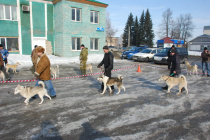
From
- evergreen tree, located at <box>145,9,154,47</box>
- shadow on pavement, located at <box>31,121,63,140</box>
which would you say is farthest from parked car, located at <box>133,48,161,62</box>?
evergreen tree, located at <box>145,9,154,47</box>

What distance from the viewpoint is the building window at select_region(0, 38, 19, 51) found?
19.1m

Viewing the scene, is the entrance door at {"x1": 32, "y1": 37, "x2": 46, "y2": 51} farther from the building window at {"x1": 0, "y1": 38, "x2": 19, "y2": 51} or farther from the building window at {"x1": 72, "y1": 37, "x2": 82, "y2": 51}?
the building window at {"x1": 72, "y1": 37, "x2": 82, "y2": 51}

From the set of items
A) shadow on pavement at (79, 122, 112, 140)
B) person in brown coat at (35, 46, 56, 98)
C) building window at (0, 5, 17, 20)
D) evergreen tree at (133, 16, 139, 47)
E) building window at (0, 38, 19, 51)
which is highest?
evergreen tree at (133, 16, 139, 47)

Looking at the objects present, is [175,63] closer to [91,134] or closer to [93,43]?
[91,134]

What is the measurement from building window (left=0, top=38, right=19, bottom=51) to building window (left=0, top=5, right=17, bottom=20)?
100 inches

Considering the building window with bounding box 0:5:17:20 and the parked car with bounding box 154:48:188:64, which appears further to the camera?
the building window with bounding box 0:5:17:20

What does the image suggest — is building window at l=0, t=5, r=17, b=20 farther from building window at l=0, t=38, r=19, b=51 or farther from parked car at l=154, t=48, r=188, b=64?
parked car at l=154, t=48, r=188, b=64

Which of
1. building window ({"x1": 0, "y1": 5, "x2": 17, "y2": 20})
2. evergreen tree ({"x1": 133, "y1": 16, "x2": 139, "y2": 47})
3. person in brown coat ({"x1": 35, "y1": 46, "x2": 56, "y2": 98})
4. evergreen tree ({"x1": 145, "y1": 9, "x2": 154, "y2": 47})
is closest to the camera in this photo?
person in brown coat ({"x1": 35, "y1": 46, "x2": 56, "y2": 98})

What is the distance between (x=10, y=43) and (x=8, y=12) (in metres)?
3.73

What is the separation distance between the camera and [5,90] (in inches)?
280

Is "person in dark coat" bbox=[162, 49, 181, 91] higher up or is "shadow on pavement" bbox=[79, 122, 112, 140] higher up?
"person in dark coat" bbox=[162, 49, 181, 91]

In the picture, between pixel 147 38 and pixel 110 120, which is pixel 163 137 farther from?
pixel 147 38

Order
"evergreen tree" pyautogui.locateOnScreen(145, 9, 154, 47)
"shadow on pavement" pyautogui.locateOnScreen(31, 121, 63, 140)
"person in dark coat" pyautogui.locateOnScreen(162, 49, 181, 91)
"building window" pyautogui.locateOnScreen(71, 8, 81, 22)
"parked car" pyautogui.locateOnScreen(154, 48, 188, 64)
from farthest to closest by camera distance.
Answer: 1. "evergreen tree" pyautogui.locateOnScreen(145, 9, 154, 47)
2. "building window" pyautogui.locateOnScreen(71, 8, 81, 22)
3. "parked car" pyautogui.locateOnScreen(154, 48, 188, 64)
4. "person in dark coat" pyautogui.locateOnScreen(162, 49, 181, 91)
5. "shadow on pavement" pyautogui.locateOnScreen(31, 121, 63, 140)

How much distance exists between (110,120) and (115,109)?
0.81 meters
